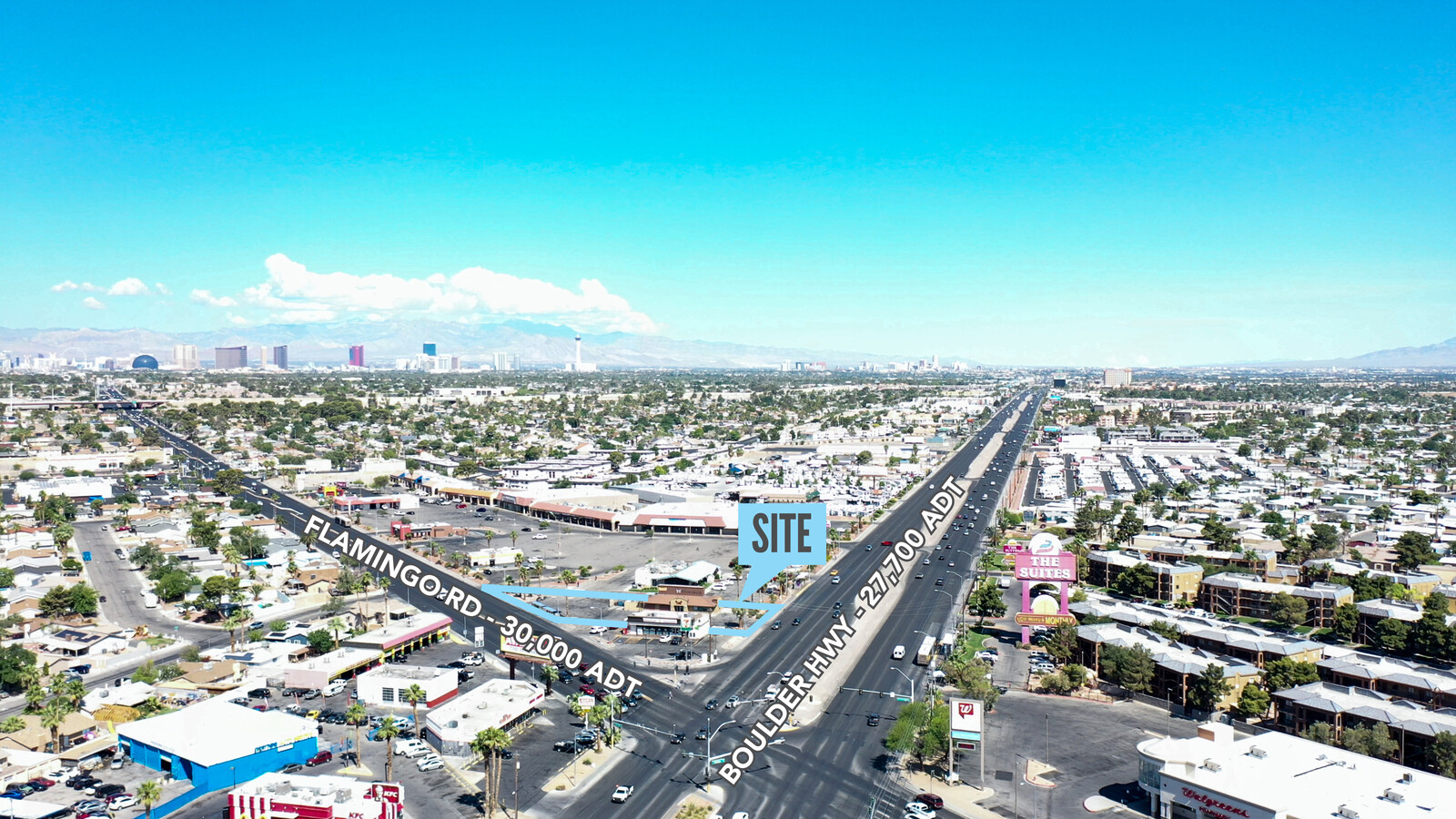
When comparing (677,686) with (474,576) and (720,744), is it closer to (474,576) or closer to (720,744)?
(720,744)

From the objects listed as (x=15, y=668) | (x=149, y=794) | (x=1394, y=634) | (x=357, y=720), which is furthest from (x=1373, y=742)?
(x=15, y=668)

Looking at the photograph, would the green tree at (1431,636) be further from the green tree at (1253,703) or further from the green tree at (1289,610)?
the green tree at (1253,703)

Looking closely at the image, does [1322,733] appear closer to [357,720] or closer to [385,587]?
[357,720]

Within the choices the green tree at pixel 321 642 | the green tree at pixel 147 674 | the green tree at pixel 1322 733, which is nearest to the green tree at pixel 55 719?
the green tree at pixel 147 674

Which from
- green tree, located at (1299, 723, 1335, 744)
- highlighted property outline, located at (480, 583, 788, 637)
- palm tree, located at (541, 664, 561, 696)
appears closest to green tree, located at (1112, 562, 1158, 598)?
highlighted property outline, located at (480, 583, 788, 637)

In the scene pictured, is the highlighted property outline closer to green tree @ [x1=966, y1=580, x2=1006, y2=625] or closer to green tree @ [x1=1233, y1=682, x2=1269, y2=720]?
green tree @ [x1=966, y1=580, x2=1006, y2=625]

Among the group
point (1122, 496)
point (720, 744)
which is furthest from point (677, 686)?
point (1122, 496)
